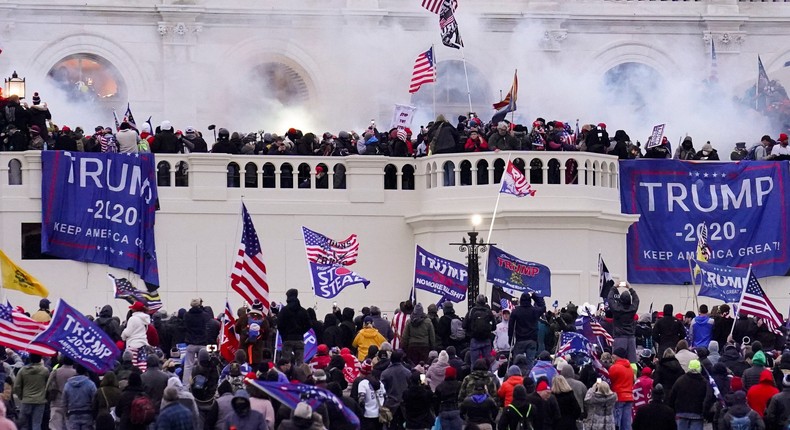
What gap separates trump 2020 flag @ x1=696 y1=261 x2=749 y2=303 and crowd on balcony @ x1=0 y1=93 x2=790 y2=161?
680cm

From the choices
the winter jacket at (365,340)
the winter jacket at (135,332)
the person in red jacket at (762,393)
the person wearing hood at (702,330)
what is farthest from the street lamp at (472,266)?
the person in red jacket at (762,393)

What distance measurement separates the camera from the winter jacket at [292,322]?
38406mm

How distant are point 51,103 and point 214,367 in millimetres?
25409

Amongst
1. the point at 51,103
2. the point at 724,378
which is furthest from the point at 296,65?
the point at 724,378

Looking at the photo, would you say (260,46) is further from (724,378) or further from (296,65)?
(724,378)

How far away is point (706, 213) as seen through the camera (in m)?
49.9

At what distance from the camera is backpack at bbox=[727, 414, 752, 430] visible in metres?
32.1

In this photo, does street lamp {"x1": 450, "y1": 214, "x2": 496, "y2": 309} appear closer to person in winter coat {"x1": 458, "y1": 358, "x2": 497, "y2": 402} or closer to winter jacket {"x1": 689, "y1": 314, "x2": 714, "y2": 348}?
winter jacket {"x1": 689, "y1": 314, "x2": 714, "y2": 348}

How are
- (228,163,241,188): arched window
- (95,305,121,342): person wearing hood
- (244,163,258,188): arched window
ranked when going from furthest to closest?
(244,163,258,188): arched window → (228,163,241,188): arched window → (95,305,121,342): person wearing hood

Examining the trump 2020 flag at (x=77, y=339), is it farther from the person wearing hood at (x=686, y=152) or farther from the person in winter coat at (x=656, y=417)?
the person wearing hood at (x=686, y=152)

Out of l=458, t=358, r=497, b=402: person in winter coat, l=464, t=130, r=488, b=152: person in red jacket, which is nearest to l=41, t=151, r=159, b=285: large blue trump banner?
l=464, t=130, r=488, b=152: person in red jacket

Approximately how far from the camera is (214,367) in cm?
3359

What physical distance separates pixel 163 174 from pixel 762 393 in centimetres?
1755

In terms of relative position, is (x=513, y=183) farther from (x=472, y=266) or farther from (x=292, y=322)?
(x=292, y=322)
